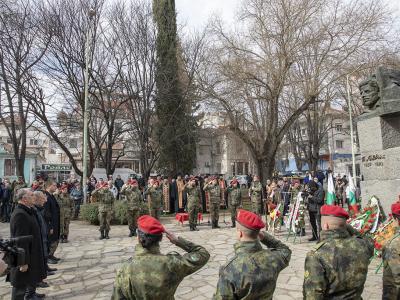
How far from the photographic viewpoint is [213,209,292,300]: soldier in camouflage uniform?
9.31 feet

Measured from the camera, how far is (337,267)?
3146 millimetres

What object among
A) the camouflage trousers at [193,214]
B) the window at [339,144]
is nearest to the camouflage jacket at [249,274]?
the camouflage trousers at [193,214]

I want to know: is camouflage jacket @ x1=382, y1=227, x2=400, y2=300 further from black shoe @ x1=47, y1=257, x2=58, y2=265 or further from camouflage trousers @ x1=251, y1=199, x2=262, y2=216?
camouflage trousers @ x1=251, y1=199, x2=262, y2=216

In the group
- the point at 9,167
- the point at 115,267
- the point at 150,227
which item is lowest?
the point at 115,267

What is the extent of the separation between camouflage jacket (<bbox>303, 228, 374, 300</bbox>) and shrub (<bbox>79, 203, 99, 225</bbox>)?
1251 cm

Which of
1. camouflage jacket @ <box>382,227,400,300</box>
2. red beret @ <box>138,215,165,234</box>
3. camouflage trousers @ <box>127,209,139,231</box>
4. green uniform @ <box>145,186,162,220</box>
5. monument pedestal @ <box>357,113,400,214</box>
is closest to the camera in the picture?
red beret @ <box>138,215,165,234</box>

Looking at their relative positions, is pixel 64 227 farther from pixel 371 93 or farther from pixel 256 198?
pixel 371 93

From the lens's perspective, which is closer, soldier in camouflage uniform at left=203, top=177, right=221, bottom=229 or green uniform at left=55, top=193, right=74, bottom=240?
green uniform at left=55, top=193, right=74, bottom=240

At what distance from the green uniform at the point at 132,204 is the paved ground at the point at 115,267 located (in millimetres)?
466

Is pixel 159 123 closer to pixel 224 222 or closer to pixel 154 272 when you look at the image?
pixel 224 222

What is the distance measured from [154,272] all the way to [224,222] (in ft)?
40.0

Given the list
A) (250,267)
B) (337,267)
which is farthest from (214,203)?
(250,267)

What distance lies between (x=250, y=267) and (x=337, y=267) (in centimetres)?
82

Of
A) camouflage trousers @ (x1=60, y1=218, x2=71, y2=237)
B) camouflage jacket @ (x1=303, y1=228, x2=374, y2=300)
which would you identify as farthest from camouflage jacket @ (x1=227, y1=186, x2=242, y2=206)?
camouflage jacket @ (x1=303, y1=228, x2=374, y2=300)
